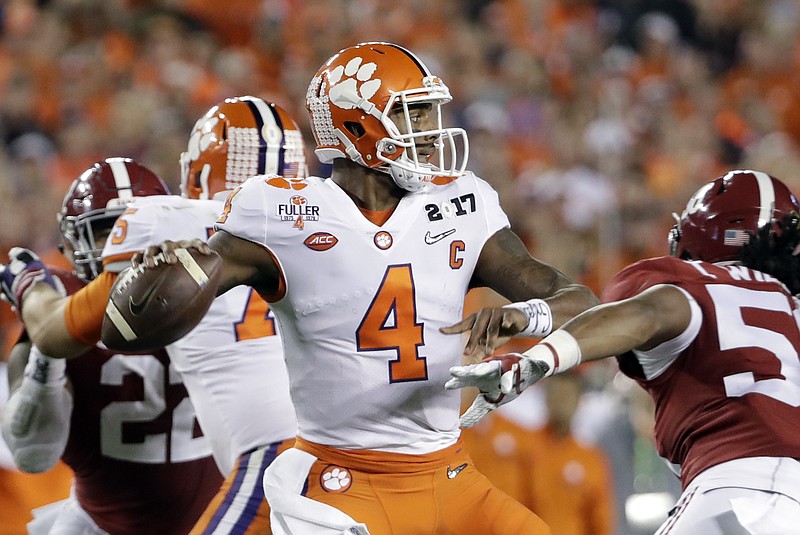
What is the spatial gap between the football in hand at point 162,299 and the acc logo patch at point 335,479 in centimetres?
57

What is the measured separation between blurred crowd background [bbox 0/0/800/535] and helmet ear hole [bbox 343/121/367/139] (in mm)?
4949

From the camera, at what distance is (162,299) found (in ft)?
9.80

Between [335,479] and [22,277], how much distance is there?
170 cm

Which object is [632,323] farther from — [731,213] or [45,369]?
[45,369]

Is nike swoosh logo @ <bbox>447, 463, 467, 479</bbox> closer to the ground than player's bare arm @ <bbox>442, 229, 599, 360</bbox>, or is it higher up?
closer to the ground

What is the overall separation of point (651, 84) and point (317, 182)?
764 cm

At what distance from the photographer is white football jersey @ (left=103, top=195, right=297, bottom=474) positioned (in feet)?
12.8

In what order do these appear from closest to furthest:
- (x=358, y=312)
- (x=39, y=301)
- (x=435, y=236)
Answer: (x=358, y=312) → (x=435, y=236) → (x=39, y=301)

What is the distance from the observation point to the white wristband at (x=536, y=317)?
3.12 meters

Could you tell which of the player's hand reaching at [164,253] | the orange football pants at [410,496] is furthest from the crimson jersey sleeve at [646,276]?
the player's hand reaching at [164,253]

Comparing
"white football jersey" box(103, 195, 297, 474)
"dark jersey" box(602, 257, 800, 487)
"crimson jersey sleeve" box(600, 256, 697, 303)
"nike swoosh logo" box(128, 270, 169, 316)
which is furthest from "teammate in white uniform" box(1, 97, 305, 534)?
"dark jersey" box(602, 257, 800, 487)

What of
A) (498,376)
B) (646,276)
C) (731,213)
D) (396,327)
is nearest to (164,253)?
(396,327)

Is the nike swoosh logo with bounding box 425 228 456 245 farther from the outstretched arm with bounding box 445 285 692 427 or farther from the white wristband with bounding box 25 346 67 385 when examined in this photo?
the white wristband with bounding box 25 346 67 385

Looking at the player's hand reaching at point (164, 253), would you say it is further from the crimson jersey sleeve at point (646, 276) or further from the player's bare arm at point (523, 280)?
the crimson jersey sleeve at point (646, 276)
